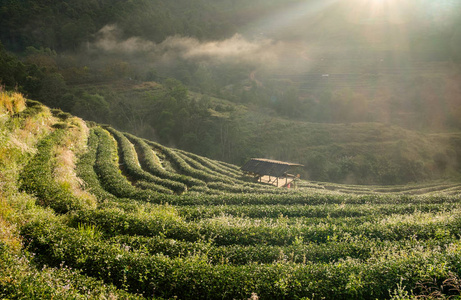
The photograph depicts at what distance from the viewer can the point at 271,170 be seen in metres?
35.2

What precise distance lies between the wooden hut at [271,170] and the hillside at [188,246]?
16673mm

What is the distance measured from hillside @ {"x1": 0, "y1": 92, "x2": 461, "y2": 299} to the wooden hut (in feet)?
54.7

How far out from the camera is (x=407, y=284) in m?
7.23

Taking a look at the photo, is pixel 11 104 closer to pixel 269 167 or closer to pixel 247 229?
pixel 247 229

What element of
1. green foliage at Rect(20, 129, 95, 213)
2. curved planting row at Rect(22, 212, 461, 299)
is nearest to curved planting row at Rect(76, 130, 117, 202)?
green foliage at Rect(20, 129, 95, 213)

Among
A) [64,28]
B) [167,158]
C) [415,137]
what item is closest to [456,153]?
[415,137]

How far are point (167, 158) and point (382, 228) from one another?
3005 centimetres

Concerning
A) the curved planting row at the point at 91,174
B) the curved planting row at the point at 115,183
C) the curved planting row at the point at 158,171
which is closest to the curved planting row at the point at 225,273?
the curved planting row at the point at 91,174

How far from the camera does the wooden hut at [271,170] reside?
3462 cm

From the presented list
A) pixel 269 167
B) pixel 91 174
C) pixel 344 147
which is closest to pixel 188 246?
pixel 91 174

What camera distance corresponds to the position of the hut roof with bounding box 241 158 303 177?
34.5m

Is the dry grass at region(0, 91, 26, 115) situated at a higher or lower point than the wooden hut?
higher

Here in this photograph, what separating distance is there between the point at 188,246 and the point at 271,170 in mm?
26990

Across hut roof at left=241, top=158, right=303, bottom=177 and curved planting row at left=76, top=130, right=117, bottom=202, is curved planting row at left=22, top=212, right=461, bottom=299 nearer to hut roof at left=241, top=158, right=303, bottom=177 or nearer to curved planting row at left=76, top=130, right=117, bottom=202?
curved planting row at left=76, top=130, right=117, bottom=202
